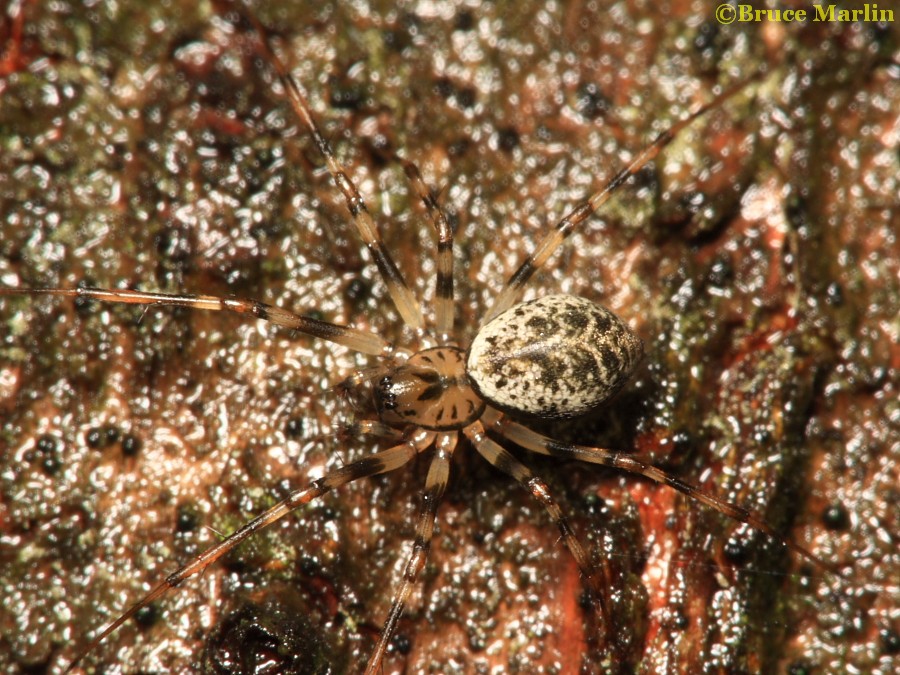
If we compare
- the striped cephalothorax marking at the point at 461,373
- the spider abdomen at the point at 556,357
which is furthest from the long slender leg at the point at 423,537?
the spider abdomen at the point at 556,357

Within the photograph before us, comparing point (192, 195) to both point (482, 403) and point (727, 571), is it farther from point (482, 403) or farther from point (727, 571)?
point (727, 571)

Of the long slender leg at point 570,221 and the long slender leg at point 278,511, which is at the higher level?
the long slender leg at point 570,221

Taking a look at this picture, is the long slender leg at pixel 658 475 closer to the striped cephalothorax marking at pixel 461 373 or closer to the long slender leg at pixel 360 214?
the striped cephalothorax marking at pixel 461 373

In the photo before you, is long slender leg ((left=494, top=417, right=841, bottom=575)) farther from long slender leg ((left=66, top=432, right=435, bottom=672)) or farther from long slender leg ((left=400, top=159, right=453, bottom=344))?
long slender leg ((left=400, top=159, right=453, bottom=344))

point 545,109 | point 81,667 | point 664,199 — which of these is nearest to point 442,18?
point 545,109

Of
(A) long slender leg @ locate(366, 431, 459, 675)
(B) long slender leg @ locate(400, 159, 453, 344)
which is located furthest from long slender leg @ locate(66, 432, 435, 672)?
(B) long slender leg @ locate(400, 159, 453, 344)
